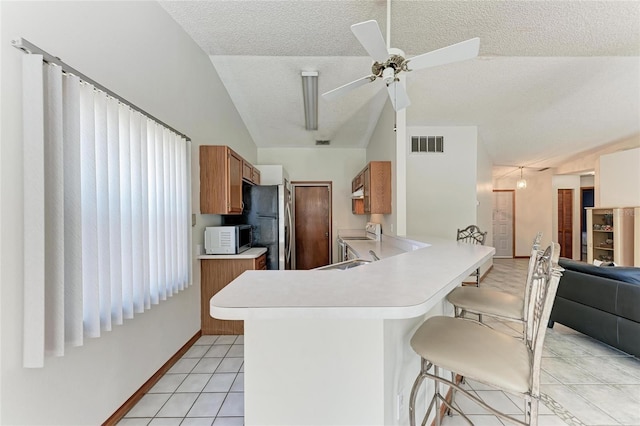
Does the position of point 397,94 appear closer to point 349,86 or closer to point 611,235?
point 349,86

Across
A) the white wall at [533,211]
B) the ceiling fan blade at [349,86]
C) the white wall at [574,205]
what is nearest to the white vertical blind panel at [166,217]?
the ceiling fan blade at [349,86]

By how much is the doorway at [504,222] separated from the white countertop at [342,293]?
804cm

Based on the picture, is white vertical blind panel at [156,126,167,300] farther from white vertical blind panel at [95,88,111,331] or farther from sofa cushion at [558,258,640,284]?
Result: sofa cushion at [558,258,640,284]

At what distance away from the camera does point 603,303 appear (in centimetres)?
238

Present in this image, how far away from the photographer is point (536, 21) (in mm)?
2359

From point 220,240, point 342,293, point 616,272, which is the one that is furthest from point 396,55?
point 616,272

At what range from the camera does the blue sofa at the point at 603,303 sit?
85.8 inches

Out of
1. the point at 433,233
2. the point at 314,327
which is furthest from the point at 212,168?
the point at 433,233

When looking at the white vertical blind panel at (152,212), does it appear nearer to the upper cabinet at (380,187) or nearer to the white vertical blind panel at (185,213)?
the white vertical blind panel at (185,213)

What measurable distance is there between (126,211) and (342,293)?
60.3 inches

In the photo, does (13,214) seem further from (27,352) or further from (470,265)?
(470,265)

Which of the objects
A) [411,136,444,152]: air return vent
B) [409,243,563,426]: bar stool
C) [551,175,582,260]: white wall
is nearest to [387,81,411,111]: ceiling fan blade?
[409,243,563,426]: bar stool

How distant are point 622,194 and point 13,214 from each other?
795 centimetres

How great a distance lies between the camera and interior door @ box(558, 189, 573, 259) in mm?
7711
